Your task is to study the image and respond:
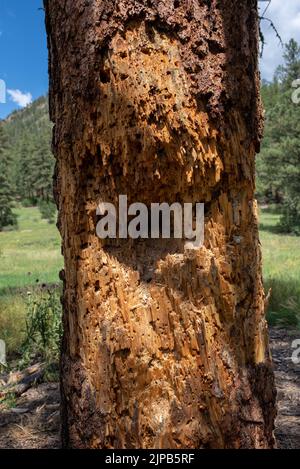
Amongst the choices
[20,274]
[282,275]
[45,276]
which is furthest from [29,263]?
[282,275]

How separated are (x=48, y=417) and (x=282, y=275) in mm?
7067

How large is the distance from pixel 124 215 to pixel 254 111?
708 mm

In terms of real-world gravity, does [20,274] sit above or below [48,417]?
below

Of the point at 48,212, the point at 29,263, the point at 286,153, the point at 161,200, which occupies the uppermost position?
the point at 286,153

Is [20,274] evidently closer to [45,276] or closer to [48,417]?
[45,276]

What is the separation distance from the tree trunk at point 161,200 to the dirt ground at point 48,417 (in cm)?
92

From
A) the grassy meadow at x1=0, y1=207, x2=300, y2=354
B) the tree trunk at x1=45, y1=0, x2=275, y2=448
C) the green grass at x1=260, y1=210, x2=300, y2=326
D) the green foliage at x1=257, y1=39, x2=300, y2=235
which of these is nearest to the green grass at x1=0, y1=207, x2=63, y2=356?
the grassy meadow at x1=0, y1=207, x2=300, y2=354

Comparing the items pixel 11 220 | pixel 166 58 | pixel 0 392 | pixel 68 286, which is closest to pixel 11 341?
pixel 0 392

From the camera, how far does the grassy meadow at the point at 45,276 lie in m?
5.90

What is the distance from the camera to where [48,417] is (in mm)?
3334

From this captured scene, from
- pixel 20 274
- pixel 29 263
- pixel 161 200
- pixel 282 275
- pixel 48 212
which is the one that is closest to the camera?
pixel 161 200

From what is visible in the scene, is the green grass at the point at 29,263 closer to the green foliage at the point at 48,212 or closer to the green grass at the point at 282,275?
the green grass at the point at 282,275

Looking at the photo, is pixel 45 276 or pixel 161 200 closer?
pixel 161 200

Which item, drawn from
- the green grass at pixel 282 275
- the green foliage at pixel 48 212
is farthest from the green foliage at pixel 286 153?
the green foliage at pixel 48 212
